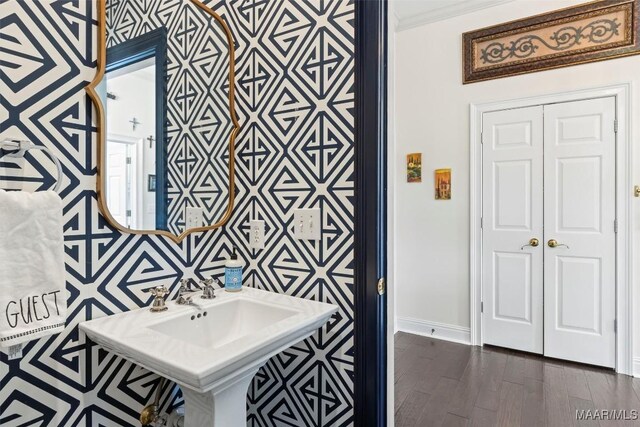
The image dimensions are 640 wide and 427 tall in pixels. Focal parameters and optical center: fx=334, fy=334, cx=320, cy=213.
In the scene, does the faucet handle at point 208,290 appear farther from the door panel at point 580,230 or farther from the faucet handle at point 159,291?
the door panel at point 580,230

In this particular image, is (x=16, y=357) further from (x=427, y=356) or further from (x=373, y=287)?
(x=427, y=356)

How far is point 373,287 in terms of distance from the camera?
1219 millimetres

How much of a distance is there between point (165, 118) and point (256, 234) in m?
0.60

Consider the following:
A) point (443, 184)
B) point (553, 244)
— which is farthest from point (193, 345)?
point (553, 244)

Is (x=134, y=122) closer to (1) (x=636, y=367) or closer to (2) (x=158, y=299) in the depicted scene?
(2) (x=158, y=299)

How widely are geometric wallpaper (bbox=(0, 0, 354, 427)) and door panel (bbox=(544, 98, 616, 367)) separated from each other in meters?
2.40

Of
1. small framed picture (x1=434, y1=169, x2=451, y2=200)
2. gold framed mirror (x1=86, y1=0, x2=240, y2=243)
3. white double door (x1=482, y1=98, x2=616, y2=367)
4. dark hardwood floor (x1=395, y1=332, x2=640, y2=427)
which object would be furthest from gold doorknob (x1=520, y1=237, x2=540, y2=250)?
gold framed mirror (x1=86, y1=0, x2=240, y2=243)

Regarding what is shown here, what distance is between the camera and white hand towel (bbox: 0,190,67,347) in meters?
0.79

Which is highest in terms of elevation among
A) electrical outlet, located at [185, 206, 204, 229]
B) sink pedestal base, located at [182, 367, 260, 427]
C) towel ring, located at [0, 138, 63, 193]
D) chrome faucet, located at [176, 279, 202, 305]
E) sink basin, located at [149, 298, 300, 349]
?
towel ring, located at [0, 138, 63, 193]

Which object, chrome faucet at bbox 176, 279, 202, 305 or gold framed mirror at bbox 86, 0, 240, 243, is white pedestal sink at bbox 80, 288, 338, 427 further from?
gold framed mirror at bbox 86, 0, 240, 243

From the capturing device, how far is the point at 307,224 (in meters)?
1.37

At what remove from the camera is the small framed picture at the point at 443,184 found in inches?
126

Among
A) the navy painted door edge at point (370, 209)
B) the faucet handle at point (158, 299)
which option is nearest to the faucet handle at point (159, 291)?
the faucet handle at point (158, 299)

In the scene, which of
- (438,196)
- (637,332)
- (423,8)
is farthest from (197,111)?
(637,332)
